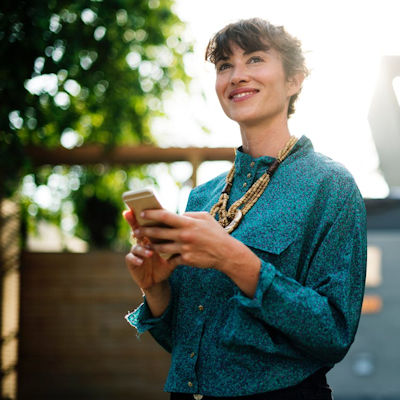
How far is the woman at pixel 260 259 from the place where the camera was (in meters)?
1.10

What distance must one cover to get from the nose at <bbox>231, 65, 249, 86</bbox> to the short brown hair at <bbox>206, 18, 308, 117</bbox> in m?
0.05

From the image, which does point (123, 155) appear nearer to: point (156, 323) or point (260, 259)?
point (156, 323)

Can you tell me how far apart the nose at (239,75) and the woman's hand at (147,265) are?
48 centimetres

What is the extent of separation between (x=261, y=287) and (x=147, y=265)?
12.7 inches

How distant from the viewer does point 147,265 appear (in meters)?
1.30

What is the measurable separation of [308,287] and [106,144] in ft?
12.8

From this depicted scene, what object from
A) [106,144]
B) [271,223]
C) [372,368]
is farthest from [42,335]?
[271,223]

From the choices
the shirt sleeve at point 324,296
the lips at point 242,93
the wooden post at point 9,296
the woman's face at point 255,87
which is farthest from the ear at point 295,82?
the wooden post at point 9,296

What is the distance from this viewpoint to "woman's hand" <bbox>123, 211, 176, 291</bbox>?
3.97 ft

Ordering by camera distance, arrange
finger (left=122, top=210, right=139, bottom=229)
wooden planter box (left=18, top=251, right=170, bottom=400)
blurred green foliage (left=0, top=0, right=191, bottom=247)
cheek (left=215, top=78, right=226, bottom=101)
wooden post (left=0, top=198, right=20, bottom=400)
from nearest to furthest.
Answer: finger (left=122, top=210, right=139, bottom=229) → cheek (left=215, top=78, right=226, bottom=101) → blurred green foliage (left=0, top=0, right=191, bottom=247) → wooden post (left=0, top=198, right=20, bottom=400) → wooden planter box (left=18, top=251, right=170, bottom=400)

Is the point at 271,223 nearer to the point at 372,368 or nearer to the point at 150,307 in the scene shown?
the point at 150,307

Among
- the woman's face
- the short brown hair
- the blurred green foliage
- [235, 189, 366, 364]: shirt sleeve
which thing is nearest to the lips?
the woman's face

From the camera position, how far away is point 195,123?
594cm

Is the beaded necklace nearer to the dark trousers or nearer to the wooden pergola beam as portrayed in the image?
the dark trousers
